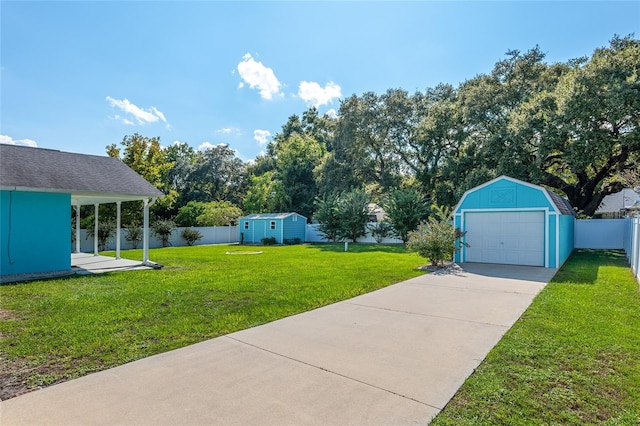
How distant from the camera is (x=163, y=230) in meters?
21.8

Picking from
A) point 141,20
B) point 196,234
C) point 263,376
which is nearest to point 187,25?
point 141,20

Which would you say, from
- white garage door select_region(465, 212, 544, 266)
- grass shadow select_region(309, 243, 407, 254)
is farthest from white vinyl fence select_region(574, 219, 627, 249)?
grass shadow select_region(309, 243, 407, 254)

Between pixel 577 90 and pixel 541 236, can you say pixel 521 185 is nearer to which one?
pixel 541 236

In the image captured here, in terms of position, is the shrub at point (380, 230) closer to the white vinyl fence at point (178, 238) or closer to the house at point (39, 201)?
the white vinyl fence at point (178, 238)

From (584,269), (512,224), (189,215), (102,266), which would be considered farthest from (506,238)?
(189,215)

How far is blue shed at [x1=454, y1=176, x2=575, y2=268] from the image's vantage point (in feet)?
37.2

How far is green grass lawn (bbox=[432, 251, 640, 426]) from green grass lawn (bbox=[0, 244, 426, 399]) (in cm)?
329

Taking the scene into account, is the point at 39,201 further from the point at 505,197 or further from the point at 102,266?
the point at 505,197

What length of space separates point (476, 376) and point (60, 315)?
625 cm

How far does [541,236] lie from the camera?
11.5 metres

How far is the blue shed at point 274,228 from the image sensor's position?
24906mm

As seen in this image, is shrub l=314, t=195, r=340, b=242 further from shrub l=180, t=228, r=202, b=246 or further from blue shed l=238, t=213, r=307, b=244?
shrub l=180, t=228, r=202, b=246

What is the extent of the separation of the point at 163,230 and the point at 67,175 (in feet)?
37.6

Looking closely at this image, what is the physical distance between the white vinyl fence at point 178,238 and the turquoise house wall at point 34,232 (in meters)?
8.96
